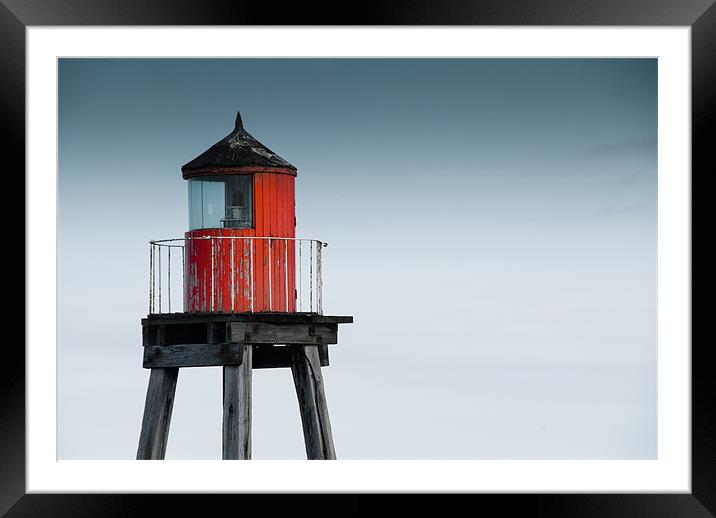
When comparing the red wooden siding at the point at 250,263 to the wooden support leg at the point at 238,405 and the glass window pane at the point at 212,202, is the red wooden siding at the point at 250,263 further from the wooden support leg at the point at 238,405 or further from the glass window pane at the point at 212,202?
the wooden support leg at the point at 238,405

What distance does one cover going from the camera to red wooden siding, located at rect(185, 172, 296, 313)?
50.7 feet

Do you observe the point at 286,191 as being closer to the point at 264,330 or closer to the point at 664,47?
the point at 264,330

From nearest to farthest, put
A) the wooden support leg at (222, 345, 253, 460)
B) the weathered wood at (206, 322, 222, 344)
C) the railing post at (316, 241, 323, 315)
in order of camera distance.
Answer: the wooden support leg at (222, 345, 253, 460) → the weathered wood at (206, 322, 222, 344) → the railing post at (316, 241, 323, 315)

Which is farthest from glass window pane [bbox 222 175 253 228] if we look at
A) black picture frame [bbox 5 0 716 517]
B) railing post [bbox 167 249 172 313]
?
black picture frame [bbox 5 0 716 517]

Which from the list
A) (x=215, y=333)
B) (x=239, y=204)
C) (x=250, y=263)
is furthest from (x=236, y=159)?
(x=215, y=333)

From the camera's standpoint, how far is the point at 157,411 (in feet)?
51.9

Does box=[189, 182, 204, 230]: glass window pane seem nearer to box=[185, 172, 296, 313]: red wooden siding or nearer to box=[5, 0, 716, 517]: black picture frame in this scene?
box=[185, 172, 296, 313]: red wooden siding

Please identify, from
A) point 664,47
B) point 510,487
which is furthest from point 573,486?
A: point 664,47

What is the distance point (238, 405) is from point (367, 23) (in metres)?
7.17

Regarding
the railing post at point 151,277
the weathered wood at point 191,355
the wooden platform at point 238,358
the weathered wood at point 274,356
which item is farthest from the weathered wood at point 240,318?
the weathered wood at point 274,356

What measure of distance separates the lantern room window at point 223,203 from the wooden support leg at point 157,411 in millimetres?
1403

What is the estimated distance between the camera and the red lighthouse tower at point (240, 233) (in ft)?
50.8

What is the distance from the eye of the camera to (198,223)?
15812 millimetres

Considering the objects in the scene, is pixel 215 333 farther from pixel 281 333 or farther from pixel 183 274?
pixel 183 274
